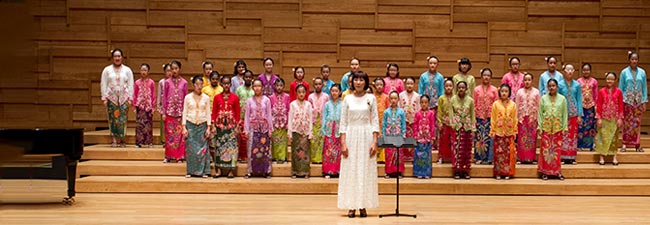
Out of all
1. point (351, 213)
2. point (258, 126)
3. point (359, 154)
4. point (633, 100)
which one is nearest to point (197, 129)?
point (258, 126)

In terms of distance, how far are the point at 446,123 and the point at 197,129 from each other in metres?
2.61

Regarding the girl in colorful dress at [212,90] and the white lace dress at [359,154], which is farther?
the girl in colorful dress at [212,90]

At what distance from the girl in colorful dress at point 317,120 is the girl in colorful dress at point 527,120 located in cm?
211

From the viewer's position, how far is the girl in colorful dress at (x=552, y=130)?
721 cm

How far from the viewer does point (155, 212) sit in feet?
18.3

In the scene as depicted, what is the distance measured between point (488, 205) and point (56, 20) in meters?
6.76

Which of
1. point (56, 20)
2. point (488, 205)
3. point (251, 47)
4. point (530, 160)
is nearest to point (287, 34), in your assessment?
point (251, 47)

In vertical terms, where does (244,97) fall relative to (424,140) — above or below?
above

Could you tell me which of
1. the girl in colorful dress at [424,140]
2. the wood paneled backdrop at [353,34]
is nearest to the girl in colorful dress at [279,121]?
the girl in colorful dress at [424,140]

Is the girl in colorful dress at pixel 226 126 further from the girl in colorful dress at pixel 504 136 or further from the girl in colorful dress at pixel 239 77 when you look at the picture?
the girl in colorful dress at pixel 504 136

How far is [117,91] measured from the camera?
812cm

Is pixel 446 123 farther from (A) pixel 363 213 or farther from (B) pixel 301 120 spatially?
(A) pixel 363 213

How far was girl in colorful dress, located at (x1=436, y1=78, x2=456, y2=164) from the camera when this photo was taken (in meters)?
7.42

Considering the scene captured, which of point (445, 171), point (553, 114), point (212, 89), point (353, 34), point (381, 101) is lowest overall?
point (445, 171)
